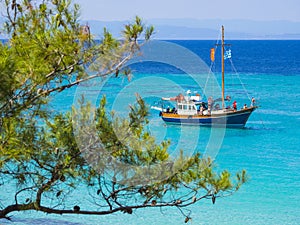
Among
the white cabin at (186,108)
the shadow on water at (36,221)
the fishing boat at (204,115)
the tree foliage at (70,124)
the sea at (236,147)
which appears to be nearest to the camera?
the tree foliage at (70,124)

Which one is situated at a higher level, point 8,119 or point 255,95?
point 8,119

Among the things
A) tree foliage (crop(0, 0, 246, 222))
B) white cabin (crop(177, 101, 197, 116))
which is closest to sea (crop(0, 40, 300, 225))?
tree foliage (crop(0, 0, 246, 222))

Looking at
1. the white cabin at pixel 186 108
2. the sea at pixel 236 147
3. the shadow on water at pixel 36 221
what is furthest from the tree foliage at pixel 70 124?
the white cabin at pixel 186 108

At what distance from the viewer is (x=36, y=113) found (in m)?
5.55

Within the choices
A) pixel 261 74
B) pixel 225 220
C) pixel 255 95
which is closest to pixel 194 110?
pixel 255 95

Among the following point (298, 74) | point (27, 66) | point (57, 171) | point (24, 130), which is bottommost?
point (298, 74)

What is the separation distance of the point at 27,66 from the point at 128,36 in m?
0.90

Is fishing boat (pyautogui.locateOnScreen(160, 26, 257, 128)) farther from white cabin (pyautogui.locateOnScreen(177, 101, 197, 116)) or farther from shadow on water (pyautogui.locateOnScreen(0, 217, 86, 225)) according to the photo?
shadow on water (pyautogui.locateOnScreen(0, 217, 86, 225))

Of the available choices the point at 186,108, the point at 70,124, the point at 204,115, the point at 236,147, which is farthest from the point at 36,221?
the point at 186,108

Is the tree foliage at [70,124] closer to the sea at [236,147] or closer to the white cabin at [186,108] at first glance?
the sea at [236,147]

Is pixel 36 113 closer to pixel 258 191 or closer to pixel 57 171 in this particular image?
pixel 57 171

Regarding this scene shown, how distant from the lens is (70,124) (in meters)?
5.65

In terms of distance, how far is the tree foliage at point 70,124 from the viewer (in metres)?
5.14

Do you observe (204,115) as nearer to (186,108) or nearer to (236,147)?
(186,108)
